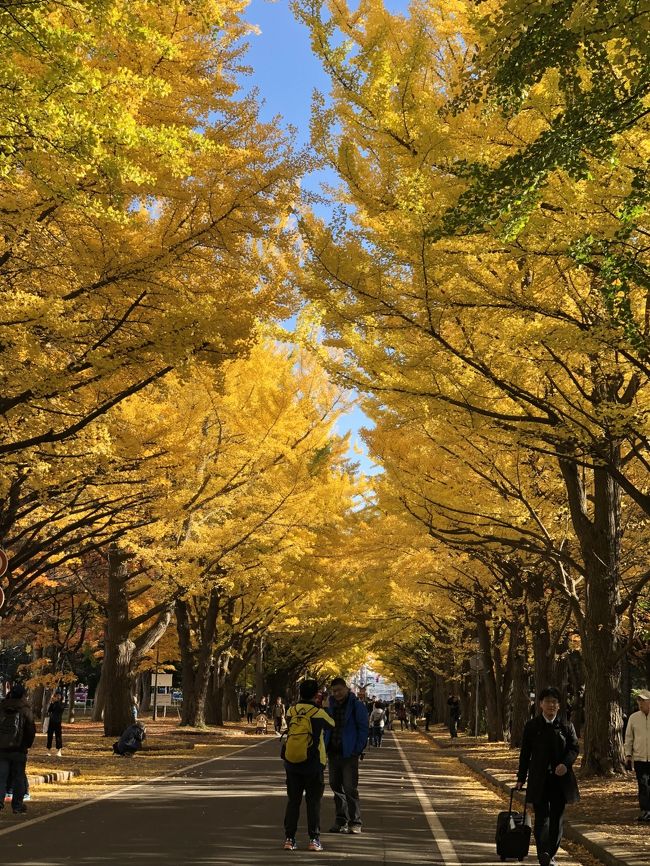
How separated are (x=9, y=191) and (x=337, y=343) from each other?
3.69m

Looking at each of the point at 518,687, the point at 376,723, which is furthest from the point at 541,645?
the point at 376,723

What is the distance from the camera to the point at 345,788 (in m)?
9.80

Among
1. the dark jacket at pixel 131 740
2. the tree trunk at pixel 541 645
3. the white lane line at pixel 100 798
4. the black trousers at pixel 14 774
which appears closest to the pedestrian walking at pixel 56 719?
the dark jacket at pixel 131 740

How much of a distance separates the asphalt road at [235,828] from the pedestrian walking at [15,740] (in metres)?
0.44

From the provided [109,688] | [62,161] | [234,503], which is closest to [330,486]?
[234,503]

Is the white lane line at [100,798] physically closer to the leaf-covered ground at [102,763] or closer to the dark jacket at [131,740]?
the leaf-covered ground at [102,763]

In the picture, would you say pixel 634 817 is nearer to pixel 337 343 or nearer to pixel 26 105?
pixel 337 343

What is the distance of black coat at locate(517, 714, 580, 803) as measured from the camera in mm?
7355

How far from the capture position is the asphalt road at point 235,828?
7.77m

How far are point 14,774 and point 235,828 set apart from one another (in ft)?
8.82

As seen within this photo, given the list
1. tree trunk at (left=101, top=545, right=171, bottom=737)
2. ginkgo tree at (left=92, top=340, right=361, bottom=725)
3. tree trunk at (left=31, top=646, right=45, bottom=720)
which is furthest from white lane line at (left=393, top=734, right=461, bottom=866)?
tree trunk at (left=31, top=646, right=45, bottom=720)

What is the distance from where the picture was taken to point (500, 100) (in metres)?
5.58

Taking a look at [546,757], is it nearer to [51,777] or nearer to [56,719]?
[51,777]

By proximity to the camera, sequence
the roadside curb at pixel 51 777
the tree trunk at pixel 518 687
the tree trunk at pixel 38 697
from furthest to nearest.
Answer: the tree trunk at pixel 38 697
the tree trunk at pixel 518 687
the roadside curb at pixel 51 777
